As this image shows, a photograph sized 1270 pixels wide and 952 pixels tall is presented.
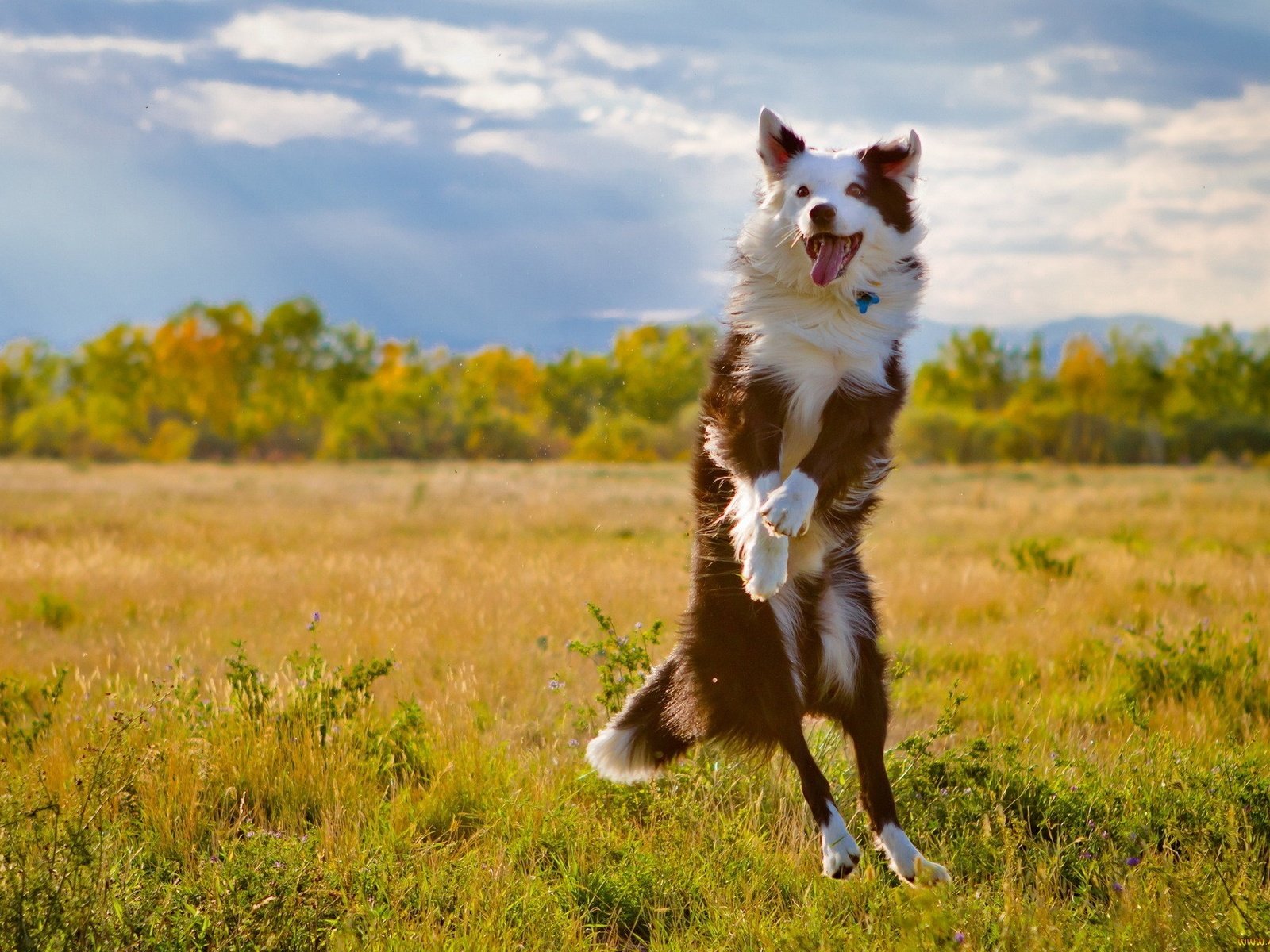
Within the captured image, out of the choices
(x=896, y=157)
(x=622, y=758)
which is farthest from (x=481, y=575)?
(x=896, y=157)

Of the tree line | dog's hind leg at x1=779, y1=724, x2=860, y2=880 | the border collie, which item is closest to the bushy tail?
the border collie

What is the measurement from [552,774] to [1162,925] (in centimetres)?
263

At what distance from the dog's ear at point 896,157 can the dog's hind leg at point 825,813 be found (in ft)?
6.89

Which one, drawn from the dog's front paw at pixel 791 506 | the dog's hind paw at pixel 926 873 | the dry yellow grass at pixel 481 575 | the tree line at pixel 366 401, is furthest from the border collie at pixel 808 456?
the tree line at pixel 366 401

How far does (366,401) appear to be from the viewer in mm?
68938

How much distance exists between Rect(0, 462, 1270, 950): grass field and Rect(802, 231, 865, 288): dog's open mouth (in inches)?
82.0

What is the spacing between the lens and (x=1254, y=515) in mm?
21000

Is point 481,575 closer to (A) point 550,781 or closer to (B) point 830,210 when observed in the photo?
(A) point 550,781

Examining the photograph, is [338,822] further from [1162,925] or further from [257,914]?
[1162,925]

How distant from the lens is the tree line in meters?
64.8

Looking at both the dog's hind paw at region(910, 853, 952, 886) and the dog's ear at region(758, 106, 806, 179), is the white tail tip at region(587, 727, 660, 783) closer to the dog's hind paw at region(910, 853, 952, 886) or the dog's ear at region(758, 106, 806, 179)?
the dog's hind paw at region(910, 853, 952, 886)

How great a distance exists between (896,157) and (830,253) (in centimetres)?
55

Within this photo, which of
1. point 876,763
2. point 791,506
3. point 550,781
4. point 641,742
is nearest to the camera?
point 791,506

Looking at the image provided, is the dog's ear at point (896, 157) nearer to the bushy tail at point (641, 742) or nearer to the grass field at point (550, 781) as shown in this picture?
the bushy tail at point (641, 742)
